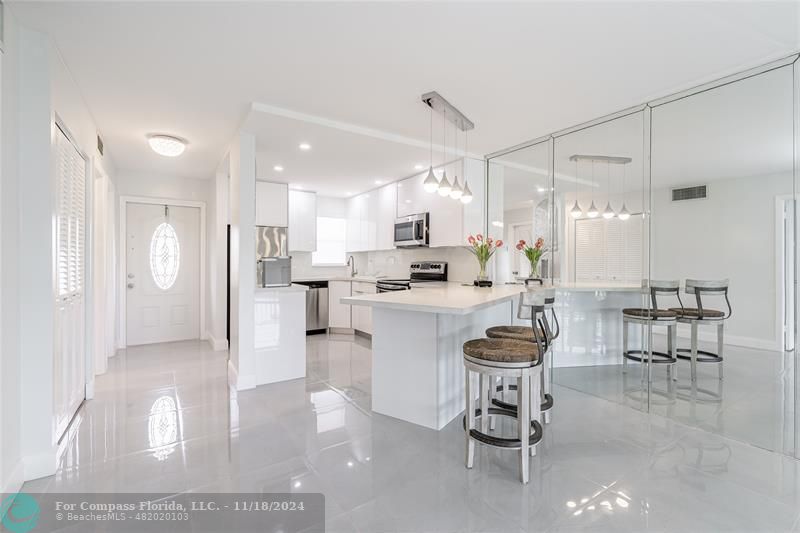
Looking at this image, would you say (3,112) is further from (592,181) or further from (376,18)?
(592,181)

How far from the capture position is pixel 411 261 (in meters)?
5.91

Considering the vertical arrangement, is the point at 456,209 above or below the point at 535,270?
above

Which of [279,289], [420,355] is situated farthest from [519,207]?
[279,289]

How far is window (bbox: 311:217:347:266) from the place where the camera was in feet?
21.7

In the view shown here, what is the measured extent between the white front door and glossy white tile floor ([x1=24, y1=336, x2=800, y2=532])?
8.04ft

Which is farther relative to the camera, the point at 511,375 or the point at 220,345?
the point at 220,345

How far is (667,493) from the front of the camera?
1851 millimetres

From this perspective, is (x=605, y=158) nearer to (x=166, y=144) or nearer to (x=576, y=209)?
(x=576, y=209)

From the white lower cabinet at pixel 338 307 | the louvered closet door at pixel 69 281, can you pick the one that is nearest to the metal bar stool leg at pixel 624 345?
the white lower cabinet at pixel 338 307

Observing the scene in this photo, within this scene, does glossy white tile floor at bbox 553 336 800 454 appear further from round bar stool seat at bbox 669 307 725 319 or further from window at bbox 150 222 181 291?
window at bbox 150 222 181 291

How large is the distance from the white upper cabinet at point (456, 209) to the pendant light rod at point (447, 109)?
40.1 inches

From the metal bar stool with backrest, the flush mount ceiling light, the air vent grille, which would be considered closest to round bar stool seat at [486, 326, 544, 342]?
the metal bar stool with backrest

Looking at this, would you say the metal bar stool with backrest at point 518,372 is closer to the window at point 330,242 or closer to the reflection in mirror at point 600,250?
the reflection in mirror at point 600,250

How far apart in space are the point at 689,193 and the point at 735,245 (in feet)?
1.66
